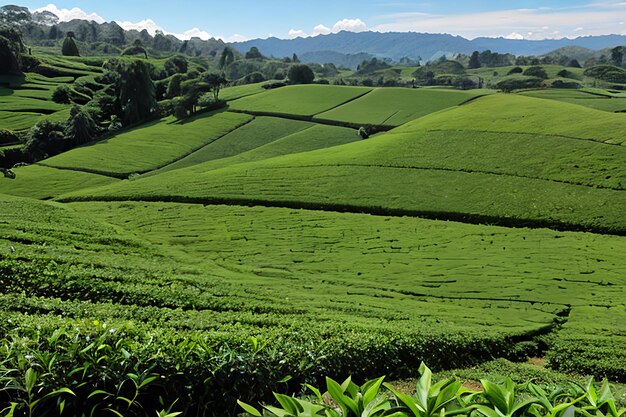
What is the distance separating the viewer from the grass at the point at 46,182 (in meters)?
67.4

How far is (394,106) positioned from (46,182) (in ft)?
240

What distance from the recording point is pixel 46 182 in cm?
7100

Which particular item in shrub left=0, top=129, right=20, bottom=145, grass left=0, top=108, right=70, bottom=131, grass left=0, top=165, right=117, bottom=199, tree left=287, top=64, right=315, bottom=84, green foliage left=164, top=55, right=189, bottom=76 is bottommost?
grass left=0, top=165, right=117, bottom=199

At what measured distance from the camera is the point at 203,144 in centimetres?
9444

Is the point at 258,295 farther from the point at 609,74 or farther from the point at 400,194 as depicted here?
the point at 609,74

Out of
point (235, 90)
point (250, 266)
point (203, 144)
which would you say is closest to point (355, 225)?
point (250, 266)

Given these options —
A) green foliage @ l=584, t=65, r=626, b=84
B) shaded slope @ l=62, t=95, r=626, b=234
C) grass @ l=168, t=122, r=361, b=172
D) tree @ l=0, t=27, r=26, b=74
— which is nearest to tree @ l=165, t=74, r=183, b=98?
tree @ l=0, t=27, r=26, b=74

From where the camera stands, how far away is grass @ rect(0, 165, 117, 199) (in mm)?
67375

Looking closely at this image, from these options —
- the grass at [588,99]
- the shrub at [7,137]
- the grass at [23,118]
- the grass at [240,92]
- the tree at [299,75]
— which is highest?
the tree at [299,75]

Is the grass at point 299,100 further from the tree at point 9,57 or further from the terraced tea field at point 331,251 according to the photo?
the tree at point 9,57

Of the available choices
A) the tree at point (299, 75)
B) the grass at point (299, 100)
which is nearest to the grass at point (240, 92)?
the grass at point (299, 100)

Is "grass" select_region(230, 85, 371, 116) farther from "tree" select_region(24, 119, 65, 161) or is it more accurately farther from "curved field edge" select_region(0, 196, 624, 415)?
"curved field edge" select_region(0, 196, 624, 415)

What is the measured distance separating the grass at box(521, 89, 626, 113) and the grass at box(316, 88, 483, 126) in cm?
1928

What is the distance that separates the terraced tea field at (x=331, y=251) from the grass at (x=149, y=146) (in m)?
0.58
